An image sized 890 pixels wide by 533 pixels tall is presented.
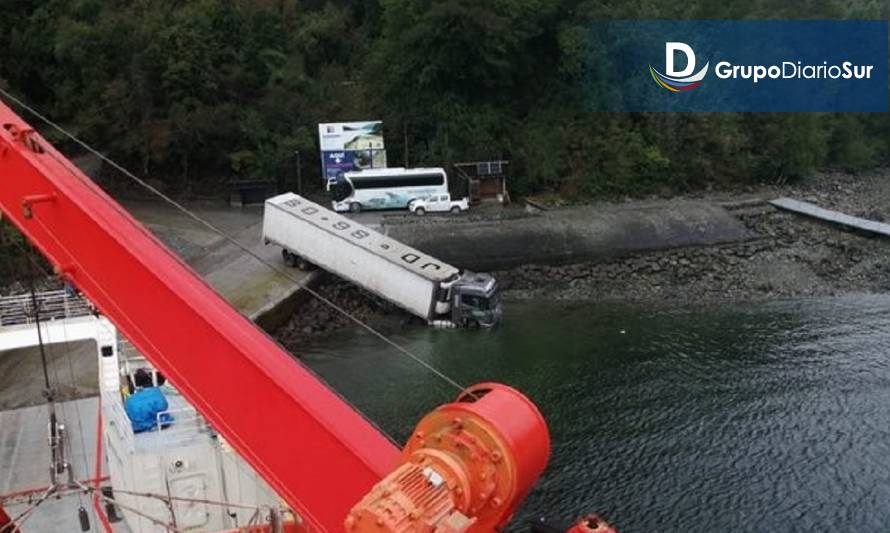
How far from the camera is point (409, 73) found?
37281 millimetres

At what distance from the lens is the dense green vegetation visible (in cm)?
3388

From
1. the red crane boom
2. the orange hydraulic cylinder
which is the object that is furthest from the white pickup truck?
the orange hydraulic cylinder

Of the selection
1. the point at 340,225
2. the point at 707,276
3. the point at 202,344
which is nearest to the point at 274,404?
the point at 202,344

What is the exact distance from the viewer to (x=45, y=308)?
1916 centimetres

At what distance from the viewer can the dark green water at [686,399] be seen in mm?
16391

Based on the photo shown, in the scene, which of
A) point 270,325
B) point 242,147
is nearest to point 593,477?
point 270,325

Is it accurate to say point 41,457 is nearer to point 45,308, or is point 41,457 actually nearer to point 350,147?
point 45,308

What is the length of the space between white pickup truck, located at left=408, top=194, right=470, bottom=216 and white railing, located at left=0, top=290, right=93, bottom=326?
53.7 ft

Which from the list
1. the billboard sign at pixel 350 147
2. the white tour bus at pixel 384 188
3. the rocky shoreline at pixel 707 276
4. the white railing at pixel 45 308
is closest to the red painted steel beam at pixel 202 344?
the white railing at pixel 45 308

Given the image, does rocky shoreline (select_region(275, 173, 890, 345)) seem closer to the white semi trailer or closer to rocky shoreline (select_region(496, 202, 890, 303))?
rocky shoreline (select_region(496, 202, 890, 303))

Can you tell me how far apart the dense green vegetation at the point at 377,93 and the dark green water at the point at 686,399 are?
11.6 m

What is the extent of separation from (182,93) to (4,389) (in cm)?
1871

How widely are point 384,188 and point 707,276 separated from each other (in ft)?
44.6

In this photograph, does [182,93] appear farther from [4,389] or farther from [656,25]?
[656,25]
